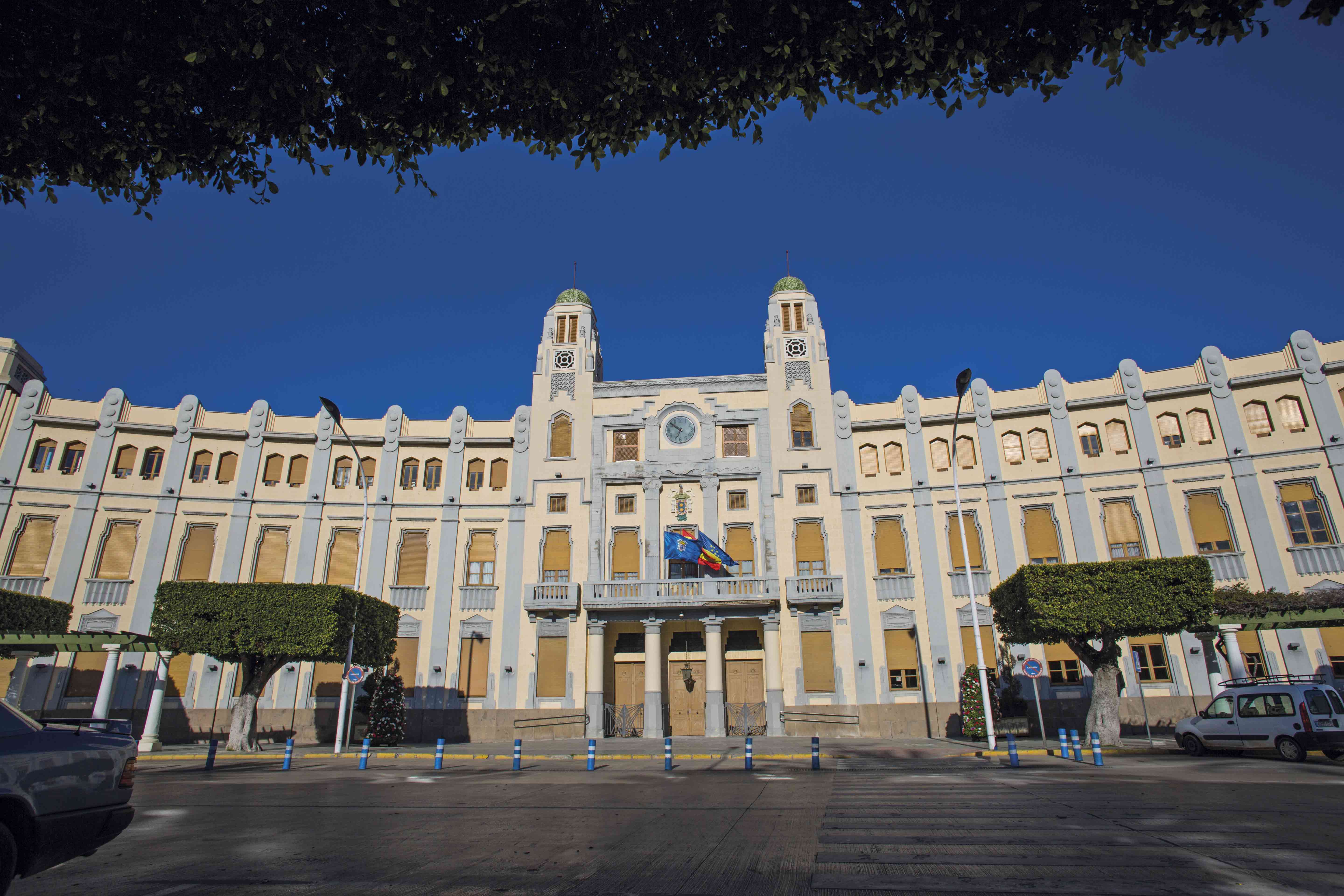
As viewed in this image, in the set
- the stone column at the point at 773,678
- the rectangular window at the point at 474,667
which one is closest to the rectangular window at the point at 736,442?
the stone column at the point at 773,678

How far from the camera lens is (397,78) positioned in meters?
7.78

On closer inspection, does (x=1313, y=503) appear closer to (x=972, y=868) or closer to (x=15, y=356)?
(x=972, y=868)

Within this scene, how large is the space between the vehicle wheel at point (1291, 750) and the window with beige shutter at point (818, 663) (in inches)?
636

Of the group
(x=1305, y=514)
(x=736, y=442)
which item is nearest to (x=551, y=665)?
(x=736, y=442)

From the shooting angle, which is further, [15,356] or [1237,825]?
[15,356]

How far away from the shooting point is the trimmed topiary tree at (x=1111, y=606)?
72.5 feet

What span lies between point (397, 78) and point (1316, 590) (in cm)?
3479

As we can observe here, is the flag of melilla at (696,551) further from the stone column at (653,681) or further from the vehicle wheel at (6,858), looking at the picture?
the vehicle wheel at (6,858)

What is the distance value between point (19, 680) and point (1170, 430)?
4864 centimetres

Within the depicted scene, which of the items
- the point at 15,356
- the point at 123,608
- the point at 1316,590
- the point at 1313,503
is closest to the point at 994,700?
the point at 1316,590

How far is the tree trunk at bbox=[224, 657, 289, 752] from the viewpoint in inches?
992

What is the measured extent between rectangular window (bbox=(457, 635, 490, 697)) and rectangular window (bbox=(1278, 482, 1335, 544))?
3364 centimetres

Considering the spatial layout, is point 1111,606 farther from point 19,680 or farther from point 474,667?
point 19,680

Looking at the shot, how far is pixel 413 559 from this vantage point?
35438 millimetres
